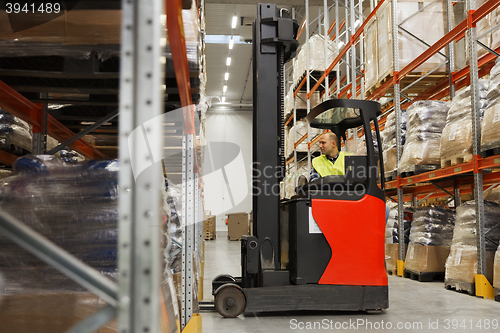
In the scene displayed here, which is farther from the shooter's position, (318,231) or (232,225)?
(232,225)

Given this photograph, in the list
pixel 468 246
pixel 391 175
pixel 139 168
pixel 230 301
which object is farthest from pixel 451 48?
pixel 139 168

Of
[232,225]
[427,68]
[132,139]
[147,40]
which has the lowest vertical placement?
[232,225]

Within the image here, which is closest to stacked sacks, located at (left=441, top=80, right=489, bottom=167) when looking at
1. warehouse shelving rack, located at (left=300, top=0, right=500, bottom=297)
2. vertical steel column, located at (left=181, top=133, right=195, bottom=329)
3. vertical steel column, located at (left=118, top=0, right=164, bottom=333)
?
warehouse shelving rack, located at (left=300, top=0, right=500, bottom=297)

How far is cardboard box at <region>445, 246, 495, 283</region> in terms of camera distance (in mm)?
4852

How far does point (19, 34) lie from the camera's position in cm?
204

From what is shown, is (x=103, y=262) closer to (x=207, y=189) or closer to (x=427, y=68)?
(x=427, y=68)

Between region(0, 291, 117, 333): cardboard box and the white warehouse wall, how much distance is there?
66.1 ft

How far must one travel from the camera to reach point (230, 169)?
23.8m

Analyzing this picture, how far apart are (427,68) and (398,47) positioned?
1.89 feet

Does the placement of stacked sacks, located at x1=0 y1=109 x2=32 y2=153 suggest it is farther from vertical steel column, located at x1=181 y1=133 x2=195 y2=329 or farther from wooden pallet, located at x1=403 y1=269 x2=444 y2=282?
wooden pallet, located at x1=403 y1=269 x2=444 y2=282

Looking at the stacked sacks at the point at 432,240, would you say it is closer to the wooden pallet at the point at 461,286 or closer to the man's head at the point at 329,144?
the wooden pallet at the point at 461,286

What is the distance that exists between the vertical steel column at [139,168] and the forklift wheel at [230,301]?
286 centimetres

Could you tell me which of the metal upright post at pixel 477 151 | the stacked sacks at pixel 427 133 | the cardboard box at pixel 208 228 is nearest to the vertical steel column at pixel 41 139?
the metal upright post at pixel 477 151

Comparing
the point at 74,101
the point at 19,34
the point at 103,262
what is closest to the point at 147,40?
the point at 103,262
